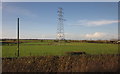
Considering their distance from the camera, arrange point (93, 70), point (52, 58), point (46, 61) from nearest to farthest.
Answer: point (93, 70)
point (46, 61)
point (52, 58)

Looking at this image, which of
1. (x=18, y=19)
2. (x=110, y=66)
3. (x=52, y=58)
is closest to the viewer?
(x=110, y=66)

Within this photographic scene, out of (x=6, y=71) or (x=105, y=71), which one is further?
(x=6, y=71)

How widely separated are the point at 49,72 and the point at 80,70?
70.3 inches

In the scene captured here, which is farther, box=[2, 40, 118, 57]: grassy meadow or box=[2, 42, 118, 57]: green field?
box=[2, 42, 118, 57]: green field

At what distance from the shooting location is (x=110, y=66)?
27.9 feet

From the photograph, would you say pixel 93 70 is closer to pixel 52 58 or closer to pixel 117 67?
pixel 117 67

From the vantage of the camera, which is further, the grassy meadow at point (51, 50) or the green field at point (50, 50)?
the green field at point (50, 50)

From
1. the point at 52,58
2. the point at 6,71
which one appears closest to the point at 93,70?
the point at 6,71

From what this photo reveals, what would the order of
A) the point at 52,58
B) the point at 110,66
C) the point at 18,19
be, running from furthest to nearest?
the point at 18,19 < the point at 52,58 < the point at 110,66

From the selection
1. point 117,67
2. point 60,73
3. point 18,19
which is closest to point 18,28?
point 18,19

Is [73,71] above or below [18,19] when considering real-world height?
below

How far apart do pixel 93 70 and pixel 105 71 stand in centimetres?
57

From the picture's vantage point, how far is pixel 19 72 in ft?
28.2

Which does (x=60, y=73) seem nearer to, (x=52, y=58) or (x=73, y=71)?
(x=73, y=71)
